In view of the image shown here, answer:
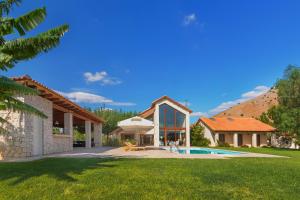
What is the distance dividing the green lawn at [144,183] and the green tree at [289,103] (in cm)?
2628

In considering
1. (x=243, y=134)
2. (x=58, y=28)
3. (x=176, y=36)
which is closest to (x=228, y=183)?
(x=58, y=28)

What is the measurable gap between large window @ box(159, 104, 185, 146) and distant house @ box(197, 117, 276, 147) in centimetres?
456

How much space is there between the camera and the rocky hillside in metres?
113

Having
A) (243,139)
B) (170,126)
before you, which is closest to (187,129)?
(170,126)

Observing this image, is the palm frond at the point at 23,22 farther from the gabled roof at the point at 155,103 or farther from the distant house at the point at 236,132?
the distant house at the point at 236,132

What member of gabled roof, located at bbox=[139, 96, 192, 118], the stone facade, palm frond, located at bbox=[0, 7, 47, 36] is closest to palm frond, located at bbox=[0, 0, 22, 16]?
palm frond, located at bbox=[0, 7, 47, 36]

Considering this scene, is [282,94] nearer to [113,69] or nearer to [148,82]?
[148,82]

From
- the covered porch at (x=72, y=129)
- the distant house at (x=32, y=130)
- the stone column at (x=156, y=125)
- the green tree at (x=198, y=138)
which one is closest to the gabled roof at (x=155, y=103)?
the stone column at (x=156, y=125)

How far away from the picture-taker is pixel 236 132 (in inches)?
1594

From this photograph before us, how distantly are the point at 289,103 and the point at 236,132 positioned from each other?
8.13 metres

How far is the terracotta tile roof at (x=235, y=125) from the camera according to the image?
40125 mm

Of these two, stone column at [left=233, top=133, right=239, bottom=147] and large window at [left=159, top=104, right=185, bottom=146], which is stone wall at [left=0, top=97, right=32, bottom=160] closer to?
large window at [left=159, top=104, right=185, bottom=146]

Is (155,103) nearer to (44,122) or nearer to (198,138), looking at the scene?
(198,138)

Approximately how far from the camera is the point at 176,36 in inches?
1246
